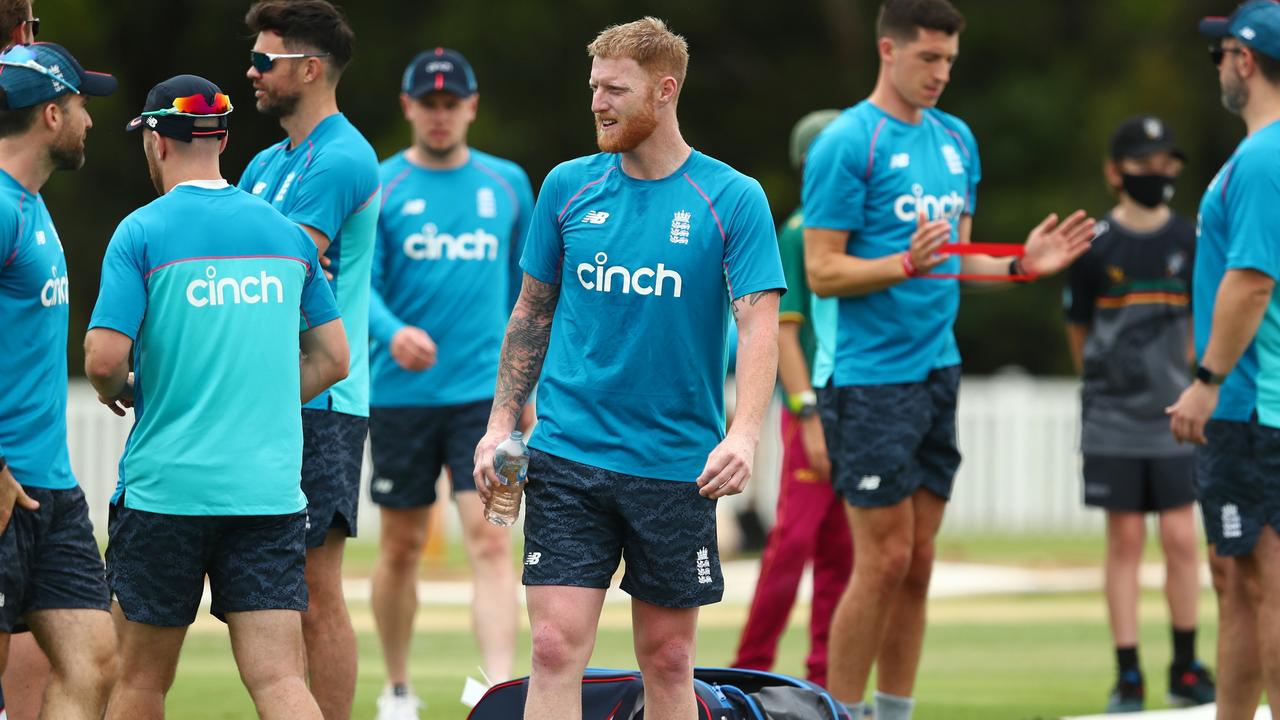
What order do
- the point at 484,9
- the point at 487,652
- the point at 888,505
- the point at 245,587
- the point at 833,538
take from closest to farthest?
1. the point at 245,587
2. the point at 888,505
3. the point at 487,652
4. the point at 833,538
5. the point at 484,9

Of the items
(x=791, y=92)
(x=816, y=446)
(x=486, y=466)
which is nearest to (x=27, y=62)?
(x=486, y=466)

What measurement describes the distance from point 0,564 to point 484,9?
824 inches

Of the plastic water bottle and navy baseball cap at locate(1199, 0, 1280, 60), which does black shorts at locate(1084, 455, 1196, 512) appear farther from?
the plastic water bottle

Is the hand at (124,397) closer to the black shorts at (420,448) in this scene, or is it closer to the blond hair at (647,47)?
the blond hair at (647,47)

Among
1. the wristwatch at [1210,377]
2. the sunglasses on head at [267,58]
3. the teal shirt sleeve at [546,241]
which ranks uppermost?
the sunglasses on head at [267,58]

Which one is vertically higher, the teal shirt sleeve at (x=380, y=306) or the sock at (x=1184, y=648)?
the teal shirt sleeve at (x=380, y=306)

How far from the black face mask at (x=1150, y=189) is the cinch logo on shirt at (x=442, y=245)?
143 inches

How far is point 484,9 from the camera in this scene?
2595 cm

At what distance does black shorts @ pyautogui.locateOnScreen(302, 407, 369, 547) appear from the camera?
6.72 metres

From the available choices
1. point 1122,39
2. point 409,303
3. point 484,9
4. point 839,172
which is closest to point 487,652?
point 409,303

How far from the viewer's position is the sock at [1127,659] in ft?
29.9

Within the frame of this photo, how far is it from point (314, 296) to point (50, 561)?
1.23 metres

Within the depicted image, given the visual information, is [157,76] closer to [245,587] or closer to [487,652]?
[487,652]

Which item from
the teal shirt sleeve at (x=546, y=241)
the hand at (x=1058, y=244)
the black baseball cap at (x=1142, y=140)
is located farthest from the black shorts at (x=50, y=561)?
the black baseball cap at (x=1142, y=140)
